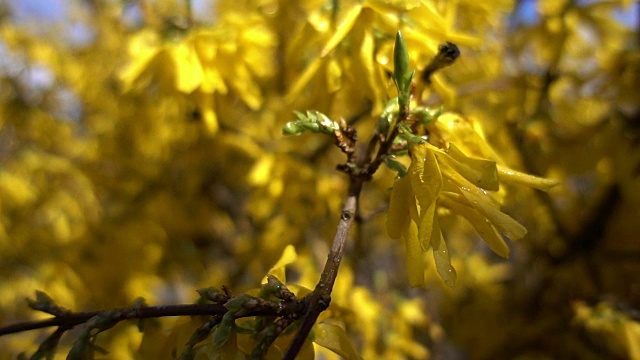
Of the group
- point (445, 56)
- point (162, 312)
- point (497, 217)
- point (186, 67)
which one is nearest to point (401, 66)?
point (445, 56)

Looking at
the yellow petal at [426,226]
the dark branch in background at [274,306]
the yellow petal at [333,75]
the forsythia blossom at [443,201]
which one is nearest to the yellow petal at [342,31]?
the yellow petal at [333,75]

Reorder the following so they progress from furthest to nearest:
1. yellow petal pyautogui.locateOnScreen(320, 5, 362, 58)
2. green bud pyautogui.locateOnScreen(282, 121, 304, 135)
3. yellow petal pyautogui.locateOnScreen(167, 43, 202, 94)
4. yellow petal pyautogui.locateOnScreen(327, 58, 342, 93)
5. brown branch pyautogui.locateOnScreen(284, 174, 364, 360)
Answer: yellow petal pyautogui.locateOnScreen(167, 43, 202, 94), yellow petal pyautogui.locateOnScreen(327, 58, 342, 93), yellow petal pyautogui.locateOnScreen(320, 5, 362, 58), green bud pyautogui.locateOnScreen(282, 121, 304, 135), brown branch pyautogui.locateOnScreen(284, 174, 364, 360)

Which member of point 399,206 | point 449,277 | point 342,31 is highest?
point 342,31

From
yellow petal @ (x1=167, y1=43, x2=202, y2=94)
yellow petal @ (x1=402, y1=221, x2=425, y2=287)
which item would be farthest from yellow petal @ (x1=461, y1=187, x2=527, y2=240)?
yellow petal @ (x1=167, y1=43, x2=202, y2=94)

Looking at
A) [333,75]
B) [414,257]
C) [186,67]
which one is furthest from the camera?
[186,67]

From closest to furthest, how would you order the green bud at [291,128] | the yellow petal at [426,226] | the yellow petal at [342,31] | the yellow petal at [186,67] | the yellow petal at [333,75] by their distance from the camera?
1. the yellow petal at [426,226]
2. the green bud at [291,128]
3. the yellow petal at [342,31]
4. the yellow petal at [333,75]
5. the yellow petal at [186,67]

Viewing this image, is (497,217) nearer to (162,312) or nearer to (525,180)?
(525,180)

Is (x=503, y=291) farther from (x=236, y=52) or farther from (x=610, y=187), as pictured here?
(x=236, y=52)

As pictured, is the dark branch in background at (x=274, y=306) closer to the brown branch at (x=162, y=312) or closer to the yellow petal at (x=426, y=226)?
the brown branch at (x=162, y=312)

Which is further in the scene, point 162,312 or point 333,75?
point 333,75

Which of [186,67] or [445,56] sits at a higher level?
[186,67]

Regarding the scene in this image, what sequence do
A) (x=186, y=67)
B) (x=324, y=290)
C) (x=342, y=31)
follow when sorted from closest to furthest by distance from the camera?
1. (x=324, y=290)
2. (x=342, y=31)
3. (x=186, y=67)

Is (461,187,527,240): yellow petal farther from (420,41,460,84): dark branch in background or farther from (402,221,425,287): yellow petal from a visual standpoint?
(420,41,460,84): dark branch in background
